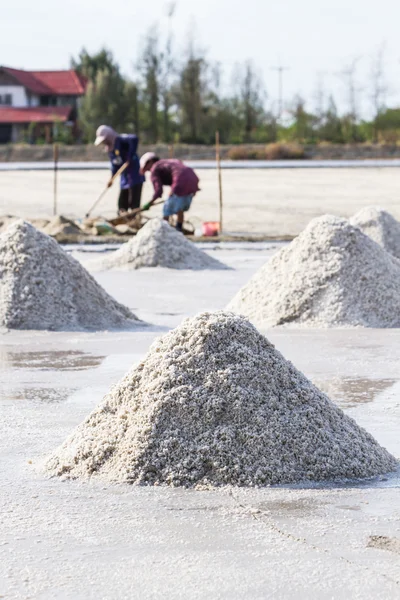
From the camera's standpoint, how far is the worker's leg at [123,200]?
18.8 meters

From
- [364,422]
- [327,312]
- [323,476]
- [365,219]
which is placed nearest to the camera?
[323,476]

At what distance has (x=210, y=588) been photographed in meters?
3.62

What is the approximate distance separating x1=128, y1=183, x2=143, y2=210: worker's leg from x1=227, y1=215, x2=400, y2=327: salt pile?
377 inches

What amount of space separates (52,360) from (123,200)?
11390 millimetres

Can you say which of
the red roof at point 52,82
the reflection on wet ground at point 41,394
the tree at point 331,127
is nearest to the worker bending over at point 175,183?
the reflection on wet ground at point 41,394

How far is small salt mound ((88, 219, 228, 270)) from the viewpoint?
12.9 meters

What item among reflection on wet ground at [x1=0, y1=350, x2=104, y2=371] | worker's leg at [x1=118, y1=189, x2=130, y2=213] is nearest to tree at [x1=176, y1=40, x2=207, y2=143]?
worker's leg at [x1=118, y1=189, x2=130, y2=213]

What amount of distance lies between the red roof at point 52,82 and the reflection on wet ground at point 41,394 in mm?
66634

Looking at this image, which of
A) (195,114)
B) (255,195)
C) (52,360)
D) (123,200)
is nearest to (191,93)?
(195,114)

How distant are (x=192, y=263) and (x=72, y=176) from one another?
23987 mm

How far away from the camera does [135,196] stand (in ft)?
61.2

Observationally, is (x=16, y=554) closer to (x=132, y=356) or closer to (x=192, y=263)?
(x=132, y=356)

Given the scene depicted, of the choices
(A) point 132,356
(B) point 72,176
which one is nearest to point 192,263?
(A) point 132,356

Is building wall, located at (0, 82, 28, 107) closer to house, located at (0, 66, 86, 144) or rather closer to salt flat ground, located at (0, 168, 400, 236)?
house, located at (0, 66, 86, 144)
